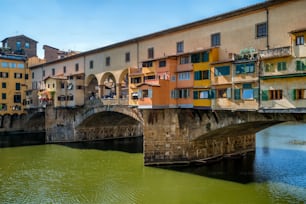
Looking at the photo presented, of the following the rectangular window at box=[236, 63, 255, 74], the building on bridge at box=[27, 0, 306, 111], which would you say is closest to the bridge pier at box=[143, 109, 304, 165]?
the building on bridge at box=[27, 0, 306, 111]

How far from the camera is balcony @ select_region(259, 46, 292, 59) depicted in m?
19.7

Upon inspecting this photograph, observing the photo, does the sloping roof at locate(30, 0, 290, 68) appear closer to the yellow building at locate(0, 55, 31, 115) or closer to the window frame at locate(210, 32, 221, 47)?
the window frame at locate(210, 32, 221, 47)

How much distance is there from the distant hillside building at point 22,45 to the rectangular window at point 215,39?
51.0 m

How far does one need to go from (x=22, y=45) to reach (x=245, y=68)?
58875 mm

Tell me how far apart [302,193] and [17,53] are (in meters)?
60.9

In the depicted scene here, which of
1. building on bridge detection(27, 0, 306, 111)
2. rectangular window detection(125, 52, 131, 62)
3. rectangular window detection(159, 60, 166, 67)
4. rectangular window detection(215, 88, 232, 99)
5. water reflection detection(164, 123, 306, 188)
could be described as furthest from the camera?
rectangular window detection(125, 52, 131, 62)

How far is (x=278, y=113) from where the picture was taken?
21.7 meters

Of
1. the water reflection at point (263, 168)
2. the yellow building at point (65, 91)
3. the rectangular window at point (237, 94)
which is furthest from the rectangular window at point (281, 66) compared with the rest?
the yellow building at point (65, 91)

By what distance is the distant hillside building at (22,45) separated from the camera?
66.0 meters

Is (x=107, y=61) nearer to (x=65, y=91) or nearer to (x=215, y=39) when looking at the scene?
(x=65, y=91)

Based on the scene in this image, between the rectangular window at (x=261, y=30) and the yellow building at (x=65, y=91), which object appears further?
the yellow building at (x=65, y=91)

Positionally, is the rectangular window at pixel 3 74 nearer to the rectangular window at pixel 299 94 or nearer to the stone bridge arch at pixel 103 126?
the stone bridge arch at pixel 103 126

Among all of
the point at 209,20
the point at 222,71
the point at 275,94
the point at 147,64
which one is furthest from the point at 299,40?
the point at 147,64

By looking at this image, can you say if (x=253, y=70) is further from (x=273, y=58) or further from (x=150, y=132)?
(x=150, y=132)
